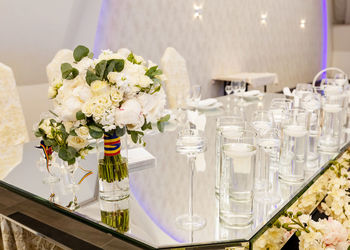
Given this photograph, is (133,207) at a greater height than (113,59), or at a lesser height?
lesser

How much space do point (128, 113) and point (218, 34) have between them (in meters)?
5.38

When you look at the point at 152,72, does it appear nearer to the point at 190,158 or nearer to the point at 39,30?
the point at 190,158

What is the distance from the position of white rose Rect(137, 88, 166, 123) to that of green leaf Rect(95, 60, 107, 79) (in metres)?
0.13

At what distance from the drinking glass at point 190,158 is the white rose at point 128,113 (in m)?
0.28

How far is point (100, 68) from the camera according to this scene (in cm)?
98

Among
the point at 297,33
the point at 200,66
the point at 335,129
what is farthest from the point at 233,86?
the point at 297,33

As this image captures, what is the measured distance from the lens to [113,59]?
1.00 metres

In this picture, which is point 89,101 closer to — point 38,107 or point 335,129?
point 335,129

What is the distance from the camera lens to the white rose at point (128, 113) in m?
0.96

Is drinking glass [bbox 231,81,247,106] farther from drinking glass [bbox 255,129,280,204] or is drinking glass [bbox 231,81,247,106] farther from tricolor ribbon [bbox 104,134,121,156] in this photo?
tricolor ribbon [bbox 104,134,121,156]

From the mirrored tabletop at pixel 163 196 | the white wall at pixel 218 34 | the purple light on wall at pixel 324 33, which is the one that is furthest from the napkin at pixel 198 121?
the purple light on wall at pixel 324 33

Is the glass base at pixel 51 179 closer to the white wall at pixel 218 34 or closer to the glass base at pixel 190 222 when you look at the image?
the glass base at pixel 190 222

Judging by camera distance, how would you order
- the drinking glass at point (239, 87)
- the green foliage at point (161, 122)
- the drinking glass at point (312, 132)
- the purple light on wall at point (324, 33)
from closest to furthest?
1. the green foliage at point (161, 122)
2. the drinking glass at point (312, 132)
3. the drinking glass at point (239, 87)
4. the purple light on wall at point (324, 33)

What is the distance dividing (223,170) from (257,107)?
176 centimetres
